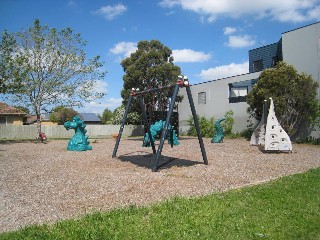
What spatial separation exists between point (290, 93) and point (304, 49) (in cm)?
346

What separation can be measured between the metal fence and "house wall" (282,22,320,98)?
21205 millimetres

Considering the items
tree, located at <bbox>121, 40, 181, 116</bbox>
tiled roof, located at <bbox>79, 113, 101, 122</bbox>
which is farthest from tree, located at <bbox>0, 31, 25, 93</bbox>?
tiled roof, located at <bbox>79, 113, 101, 122</bbox>

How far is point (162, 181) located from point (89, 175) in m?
2.21

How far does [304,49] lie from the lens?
20.9m

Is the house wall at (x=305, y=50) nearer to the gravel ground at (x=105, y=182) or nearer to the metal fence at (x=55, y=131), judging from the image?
the gravel ground at (x=105, y=182)

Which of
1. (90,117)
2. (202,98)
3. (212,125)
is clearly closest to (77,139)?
(212,125)

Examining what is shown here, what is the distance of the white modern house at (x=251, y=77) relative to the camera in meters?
20.5

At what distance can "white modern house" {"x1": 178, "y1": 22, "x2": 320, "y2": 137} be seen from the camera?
67.3ft

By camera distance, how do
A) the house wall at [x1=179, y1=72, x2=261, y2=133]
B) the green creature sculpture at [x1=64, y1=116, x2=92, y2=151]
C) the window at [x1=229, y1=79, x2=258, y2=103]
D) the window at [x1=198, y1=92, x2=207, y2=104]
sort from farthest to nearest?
the window at [x1=198, y1=92, x2=207, y2=104], the house wall at [x1=179, y1=72, x2=261, y2=133], the window at [x1=229, y1=79, x2=258, y2=103], the green creature sculpture at [x1=64, y1=116, x2=92, y2=151]

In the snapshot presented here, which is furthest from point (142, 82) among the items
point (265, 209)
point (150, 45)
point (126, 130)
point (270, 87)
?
point (265, 209)

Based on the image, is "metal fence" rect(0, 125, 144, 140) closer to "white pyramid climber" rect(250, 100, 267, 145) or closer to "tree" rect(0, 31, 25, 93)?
"tree" rect(0, 31, 25, 93)

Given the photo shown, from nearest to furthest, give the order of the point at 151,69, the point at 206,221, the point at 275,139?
1. the point at 206,221
2. the point at 275,139
3. the point at 151,69

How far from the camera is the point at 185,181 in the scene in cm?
774

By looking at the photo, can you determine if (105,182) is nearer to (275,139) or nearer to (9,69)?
(275,139)
